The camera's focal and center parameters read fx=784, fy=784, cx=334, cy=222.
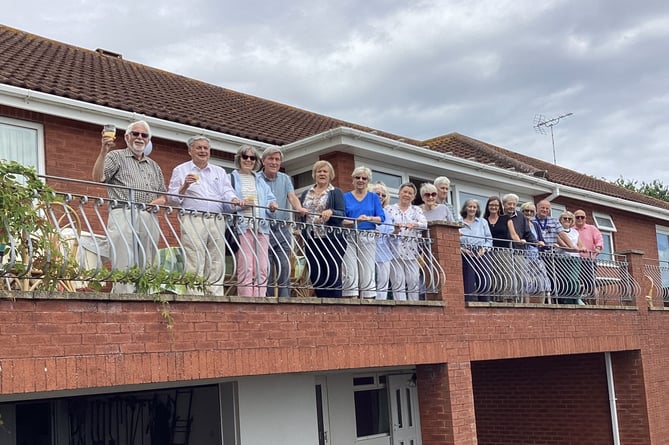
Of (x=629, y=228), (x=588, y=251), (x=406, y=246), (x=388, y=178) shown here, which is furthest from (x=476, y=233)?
(x=629, y=228)

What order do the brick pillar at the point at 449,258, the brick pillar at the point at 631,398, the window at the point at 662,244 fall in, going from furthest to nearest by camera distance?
the window at the point at 662,244 < the brick pillar at the point at 631,398 < the brick pillar at the point at 449,258

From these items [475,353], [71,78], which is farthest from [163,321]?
[71,78]

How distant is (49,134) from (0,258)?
4348 millimetres

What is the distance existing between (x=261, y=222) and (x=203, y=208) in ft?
1.95

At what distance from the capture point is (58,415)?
359 inches

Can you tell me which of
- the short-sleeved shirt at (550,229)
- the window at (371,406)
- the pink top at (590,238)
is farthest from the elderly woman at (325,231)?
the pink top at (590,238)

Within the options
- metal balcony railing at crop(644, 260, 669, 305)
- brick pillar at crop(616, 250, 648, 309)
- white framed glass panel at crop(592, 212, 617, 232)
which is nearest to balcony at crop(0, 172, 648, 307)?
brick pillar at crop(616, 250, 648, 309)

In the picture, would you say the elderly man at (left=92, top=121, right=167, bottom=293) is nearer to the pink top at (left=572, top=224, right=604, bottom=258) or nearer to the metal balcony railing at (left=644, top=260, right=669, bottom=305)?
the pink top at (left=572, top=224, right=604, bottom=258)

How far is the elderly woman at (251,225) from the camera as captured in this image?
7082 mm

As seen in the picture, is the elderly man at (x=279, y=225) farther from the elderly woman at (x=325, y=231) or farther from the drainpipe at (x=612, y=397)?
the drainpipe at (x=612, y=397)

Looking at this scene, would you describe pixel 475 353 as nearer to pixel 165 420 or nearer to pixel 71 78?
pixel 165 420

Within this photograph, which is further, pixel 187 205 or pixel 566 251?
pixel 566 251

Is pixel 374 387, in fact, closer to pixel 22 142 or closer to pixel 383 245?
pixel 383 245

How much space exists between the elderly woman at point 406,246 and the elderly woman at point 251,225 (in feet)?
6.08
